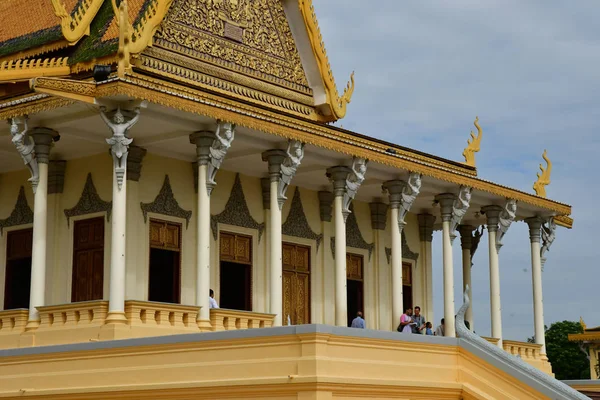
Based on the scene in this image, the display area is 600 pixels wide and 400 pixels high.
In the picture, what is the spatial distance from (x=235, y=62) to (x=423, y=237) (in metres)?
7.03

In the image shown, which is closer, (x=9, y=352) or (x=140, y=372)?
(x=140, y=372)

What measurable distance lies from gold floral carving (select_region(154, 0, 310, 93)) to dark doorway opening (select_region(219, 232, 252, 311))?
3.17 m

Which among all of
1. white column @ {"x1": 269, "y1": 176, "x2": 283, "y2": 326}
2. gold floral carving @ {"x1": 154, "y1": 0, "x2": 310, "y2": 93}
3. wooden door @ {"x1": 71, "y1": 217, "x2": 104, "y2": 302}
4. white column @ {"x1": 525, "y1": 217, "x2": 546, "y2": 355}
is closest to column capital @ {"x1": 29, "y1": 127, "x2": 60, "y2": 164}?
wooden door @ {"x1": 71, "y1": 217, "x2": 104, "y2": 302}

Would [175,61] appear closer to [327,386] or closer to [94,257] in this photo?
[94,257]

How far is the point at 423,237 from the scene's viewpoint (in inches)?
1024

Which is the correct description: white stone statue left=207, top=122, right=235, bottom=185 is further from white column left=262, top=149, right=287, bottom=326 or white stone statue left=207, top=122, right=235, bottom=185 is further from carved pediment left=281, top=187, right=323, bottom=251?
carved pediment left=281, top=187, right=323, bottom=251

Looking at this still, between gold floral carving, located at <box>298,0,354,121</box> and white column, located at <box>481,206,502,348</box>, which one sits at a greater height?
gold floral carving, located at <box>298,0,354,121</box>

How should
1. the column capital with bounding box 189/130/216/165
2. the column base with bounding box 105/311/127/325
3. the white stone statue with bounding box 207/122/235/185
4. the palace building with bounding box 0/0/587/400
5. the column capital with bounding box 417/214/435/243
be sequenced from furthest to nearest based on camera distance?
1. the column capital with bounding box 417/214/435/243
2. the column capital with bounding box 189/130/216/165
3. the white stone statue with bounding box 207/122/235/185
4. the column base with bounding box 105/311/127/325
5. the palace building with bounding box 0/0/587/400

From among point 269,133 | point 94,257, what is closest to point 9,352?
point 94,257

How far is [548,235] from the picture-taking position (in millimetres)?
25984

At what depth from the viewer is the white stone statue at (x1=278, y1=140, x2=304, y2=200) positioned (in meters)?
18.8

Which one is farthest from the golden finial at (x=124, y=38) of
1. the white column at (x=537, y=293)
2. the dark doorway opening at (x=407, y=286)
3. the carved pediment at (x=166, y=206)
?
the white column at (x=537, y=293)

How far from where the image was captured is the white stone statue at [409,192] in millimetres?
21359

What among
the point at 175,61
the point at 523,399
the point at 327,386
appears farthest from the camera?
the point at 175,61
